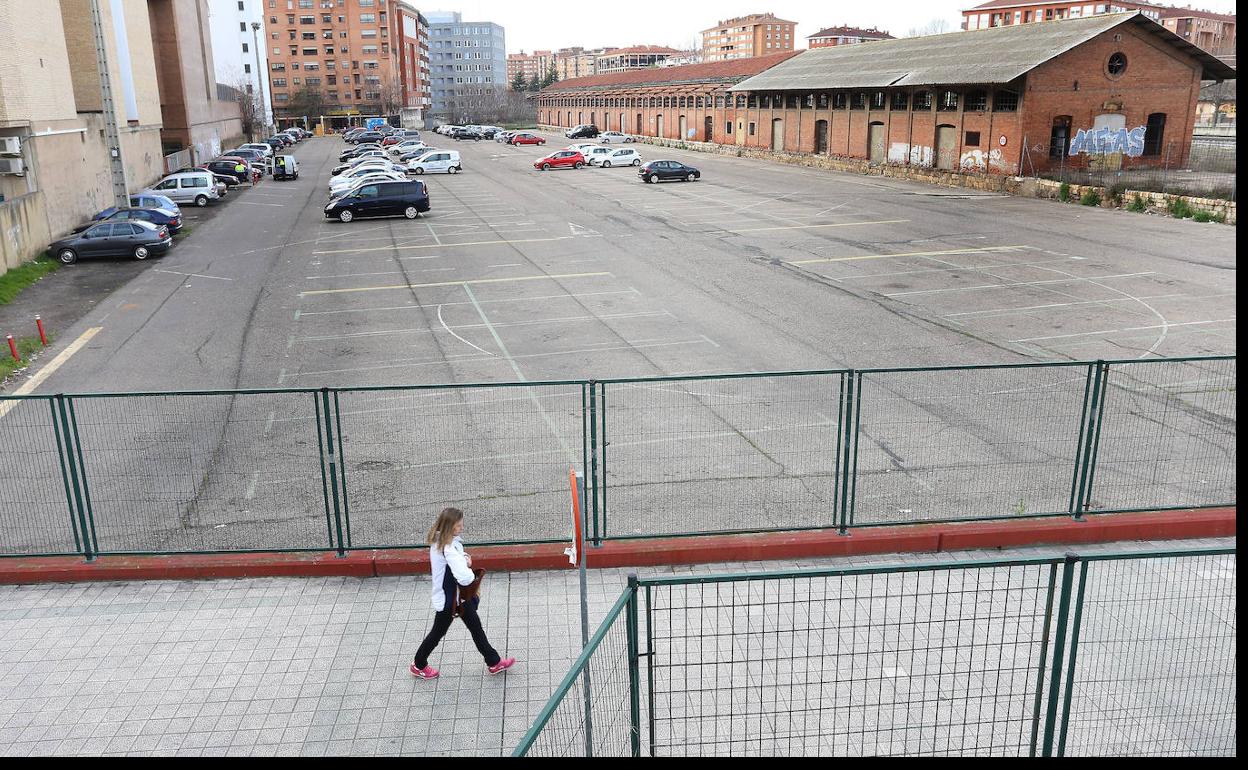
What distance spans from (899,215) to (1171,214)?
9805 mm

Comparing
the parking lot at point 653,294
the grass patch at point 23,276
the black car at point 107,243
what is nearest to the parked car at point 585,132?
the parking lot at point 653,294

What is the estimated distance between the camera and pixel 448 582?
7.05 metres

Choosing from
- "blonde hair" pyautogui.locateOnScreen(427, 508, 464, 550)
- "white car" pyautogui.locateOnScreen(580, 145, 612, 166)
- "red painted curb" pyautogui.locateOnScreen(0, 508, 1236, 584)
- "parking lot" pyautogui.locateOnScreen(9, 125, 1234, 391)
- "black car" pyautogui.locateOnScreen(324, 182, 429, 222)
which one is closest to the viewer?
"blonde hair" pyautogui.locateOnScreen(427, 508, 464, 550)

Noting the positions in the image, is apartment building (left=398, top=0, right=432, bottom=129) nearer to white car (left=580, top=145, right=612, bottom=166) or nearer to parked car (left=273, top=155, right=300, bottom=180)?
white car (left=580, top=145, right=612, bottom=166)

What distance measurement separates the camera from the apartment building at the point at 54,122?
2792cm

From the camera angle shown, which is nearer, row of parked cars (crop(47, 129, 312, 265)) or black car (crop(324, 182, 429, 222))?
row of parked cars (crop(47, 129, 312, 265))

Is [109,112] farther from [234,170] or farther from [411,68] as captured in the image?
[411,68]

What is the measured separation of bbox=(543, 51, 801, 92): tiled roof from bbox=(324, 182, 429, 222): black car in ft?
146

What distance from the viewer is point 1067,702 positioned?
5652mm

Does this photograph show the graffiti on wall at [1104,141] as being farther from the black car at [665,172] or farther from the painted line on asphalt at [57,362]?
the painted line on asphalt at [57,362]

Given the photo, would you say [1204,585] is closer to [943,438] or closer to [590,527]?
[943,438]

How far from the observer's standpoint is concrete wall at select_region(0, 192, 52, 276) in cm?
2609

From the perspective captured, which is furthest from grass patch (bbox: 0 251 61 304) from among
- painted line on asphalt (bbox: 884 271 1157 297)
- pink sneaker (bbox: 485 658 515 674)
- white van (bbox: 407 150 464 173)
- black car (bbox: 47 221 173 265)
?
white van (bbox: 407 150 464 173)
